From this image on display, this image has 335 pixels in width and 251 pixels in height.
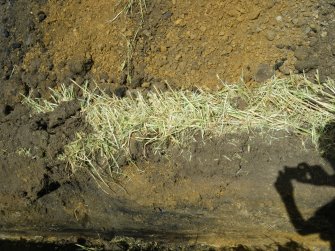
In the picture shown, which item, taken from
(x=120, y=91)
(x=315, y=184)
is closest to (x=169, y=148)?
(x=120, y=91)

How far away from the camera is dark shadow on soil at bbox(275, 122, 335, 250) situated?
9.86ft

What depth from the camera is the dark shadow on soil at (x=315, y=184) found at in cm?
300

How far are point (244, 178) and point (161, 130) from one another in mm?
740

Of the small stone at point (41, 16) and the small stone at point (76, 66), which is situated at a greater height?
the small stone at point (41, 16)

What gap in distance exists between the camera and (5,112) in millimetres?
3785

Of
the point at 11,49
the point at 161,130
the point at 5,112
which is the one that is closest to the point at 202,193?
the point at 161,130

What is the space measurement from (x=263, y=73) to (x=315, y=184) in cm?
104

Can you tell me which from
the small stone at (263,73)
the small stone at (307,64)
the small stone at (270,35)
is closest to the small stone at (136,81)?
the small stone at (263,73)

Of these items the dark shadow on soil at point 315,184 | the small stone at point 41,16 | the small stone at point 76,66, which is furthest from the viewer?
the small stone at point 41,16

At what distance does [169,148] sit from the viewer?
10.8 ft

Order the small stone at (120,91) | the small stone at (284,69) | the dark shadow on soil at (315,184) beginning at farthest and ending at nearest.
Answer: the small stone at (120,91) → the small stone at (284,69) → the dark shadow on soil at (315,184)

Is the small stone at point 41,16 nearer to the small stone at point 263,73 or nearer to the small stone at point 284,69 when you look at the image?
the small stone at point 263,73

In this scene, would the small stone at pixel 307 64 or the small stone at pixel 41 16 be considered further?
the small stone at pixel 41 16

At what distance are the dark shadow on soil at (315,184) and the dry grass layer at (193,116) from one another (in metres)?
0.17
